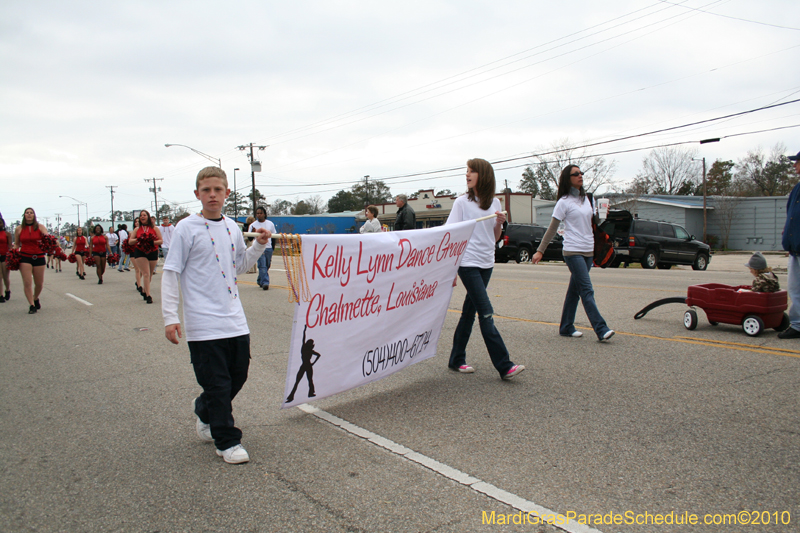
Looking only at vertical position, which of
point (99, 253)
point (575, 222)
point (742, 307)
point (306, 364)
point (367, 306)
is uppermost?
point (575, 222)

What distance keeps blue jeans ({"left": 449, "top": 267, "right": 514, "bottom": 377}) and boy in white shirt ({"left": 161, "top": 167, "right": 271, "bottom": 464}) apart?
82.1 inches

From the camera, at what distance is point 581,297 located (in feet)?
20.5

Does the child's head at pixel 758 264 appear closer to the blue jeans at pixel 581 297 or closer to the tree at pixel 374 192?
the blue jeans at pixel 581 297

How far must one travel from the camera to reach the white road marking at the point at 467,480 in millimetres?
2500

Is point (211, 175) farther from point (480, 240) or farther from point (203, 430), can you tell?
point (480, 240)

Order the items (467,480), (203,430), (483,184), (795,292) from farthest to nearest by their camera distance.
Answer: (795,292), (483,184), (203,430), (467,480)

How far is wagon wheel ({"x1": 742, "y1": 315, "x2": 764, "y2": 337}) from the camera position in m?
6.15

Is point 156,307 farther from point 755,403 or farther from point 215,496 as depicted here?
point 755,403

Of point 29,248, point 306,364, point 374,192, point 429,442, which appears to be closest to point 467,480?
point 429,442

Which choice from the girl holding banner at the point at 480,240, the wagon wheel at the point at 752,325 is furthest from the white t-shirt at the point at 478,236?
the wagon wheel at the point at 752,325

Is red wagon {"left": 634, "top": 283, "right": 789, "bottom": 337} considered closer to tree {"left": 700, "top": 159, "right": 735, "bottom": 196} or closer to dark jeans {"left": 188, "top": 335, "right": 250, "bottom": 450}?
dark jeans {"left": 188, "top": 335, "right": 250, "bottom": 450}

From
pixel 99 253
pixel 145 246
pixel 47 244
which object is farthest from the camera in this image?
pixel 99 253

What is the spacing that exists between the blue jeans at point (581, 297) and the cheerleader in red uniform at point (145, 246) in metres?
8.56

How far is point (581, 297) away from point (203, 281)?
442 centimetres
